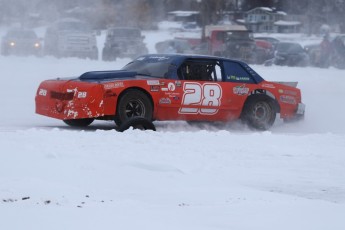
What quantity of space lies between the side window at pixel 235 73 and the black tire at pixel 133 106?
1.51 metres

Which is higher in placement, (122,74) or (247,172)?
(122,74)

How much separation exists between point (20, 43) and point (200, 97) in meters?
18.3

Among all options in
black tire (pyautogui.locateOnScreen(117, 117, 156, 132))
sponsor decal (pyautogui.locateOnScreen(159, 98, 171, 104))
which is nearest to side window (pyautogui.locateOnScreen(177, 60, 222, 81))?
sponsor decal (pyautogui.locateOnScreen(159, 98, 171, 104))

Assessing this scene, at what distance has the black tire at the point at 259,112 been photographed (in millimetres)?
11219

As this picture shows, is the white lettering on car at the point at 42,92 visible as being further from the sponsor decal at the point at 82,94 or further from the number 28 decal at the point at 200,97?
the number 28 decal at the point at 200,97

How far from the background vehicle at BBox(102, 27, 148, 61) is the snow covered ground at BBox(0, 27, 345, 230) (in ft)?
60.2

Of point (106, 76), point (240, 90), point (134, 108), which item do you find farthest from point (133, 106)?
point (240, 90)

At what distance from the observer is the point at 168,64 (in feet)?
35.4

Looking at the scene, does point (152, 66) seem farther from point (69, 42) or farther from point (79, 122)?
point (69, 42)

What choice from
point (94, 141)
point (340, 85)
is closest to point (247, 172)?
point (94, 141)

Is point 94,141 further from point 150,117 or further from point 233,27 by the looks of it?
point 233,27

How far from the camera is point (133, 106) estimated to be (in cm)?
1017

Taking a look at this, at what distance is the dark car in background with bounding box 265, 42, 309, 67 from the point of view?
3058cm

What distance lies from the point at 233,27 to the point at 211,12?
1325 mm
